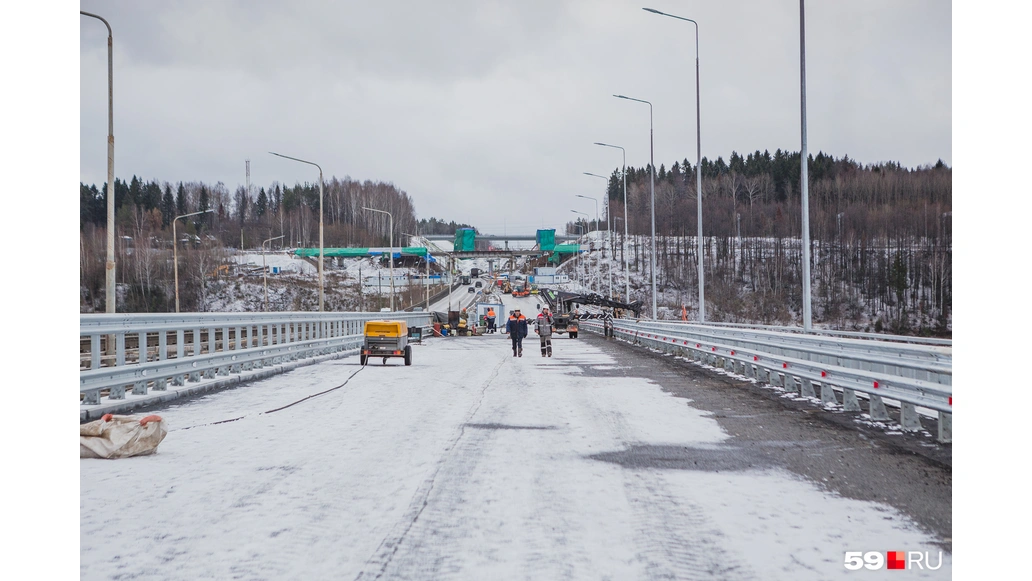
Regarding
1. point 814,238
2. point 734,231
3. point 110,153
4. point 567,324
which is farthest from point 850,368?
point 734,231

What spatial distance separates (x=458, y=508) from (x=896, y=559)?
291 centimetres

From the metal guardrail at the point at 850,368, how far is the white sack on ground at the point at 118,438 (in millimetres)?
8105

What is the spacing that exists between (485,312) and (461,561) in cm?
6064

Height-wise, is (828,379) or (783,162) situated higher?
(783,162)

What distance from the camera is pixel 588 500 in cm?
617

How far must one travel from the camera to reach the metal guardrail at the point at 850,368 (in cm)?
858

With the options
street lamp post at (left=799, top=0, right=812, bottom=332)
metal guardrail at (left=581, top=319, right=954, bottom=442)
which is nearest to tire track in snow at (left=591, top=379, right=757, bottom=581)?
metal guardrail at (left=581, top=319, right=954, bottom=442)

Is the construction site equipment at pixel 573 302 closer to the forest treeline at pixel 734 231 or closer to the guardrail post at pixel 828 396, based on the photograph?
the forest treeline at pixel 734 231

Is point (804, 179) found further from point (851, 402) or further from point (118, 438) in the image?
point (118, 438)

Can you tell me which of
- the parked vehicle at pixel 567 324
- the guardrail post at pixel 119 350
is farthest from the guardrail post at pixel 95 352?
the parked vehicle at pixel 567 324

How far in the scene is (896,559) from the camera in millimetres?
4754

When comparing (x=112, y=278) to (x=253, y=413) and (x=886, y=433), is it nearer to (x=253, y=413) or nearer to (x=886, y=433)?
(x=253, y=413)
